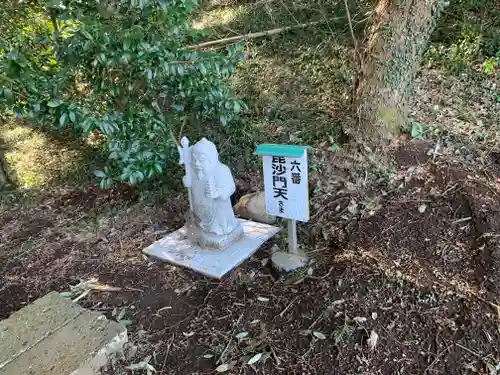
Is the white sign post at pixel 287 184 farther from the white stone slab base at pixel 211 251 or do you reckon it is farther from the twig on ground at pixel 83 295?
the twig on ground at pixel 83 295

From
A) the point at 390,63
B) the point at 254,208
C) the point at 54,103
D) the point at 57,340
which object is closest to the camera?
the point at 57,340

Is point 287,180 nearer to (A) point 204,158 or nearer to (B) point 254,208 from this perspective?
(A) point 204,158

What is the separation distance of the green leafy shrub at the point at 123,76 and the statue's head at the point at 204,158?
0.53 metres

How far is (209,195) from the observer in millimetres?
3080

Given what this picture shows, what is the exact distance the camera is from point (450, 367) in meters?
2.21

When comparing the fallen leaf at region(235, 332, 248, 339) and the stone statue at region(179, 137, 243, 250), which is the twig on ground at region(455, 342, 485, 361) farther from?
the stone statue at region(179, 137, 243, 250)

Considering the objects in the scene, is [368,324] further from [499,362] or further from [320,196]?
[320,196]

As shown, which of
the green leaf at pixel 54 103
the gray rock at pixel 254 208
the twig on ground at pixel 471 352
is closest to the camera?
the twig on ground at pixel 471 352

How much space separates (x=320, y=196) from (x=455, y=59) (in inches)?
114

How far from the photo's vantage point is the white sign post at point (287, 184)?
9.15 feet

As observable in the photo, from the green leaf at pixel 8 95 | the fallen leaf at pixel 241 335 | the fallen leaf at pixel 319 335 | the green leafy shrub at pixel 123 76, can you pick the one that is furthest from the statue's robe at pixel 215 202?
the green leaf at pixel 8 95

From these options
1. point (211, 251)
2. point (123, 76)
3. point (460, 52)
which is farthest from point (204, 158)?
point (460, 52)

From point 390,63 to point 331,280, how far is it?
2126mm

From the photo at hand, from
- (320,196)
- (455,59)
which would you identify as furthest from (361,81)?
(455,59)
